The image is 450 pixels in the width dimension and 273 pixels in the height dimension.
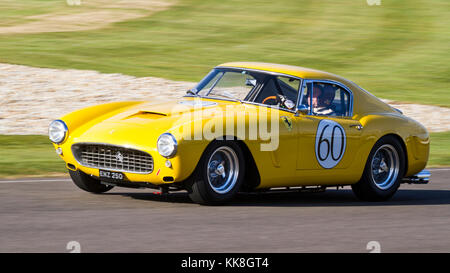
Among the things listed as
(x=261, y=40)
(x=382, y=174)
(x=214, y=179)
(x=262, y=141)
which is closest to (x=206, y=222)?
(x=214, y=179)

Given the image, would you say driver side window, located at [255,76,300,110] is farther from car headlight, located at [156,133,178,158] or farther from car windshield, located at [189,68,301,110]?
car headlight, located at [156,133,178,158]

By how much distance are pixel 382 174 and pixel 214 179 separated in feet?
8.02

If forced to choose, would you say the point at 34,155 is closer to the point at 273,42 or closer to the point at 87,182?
the point at 87,182

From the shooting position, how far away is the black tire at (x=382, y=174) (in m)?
9.02

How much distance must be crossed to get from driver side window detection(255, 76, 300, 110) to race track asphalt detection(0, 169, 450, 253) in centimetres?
108

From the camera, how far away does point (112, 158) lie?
7.73 m

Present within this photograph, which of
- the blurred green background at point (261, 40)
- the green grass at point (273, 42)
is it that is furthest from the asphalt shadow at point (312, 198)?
the green grass at point (273, 42)

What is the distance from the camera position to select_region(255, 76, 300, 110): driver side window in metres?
8.69

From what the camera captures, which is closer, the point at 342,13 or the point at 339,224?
the point at 339,224

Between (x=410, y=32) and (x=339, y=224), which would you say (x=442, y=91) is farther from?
(x=339, y=224)

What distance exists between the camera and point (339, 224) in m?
7.32

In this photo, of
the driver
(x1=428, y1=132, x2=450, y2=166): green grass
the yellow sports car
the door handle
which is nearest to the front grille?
the yellow sports car

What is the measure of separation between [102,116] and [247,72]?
171cm
